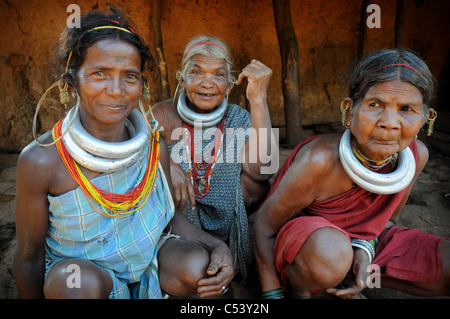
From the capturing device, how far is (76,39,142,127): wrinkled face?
167 centimetres

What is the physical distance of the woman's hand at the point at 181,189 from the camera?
2393 mm

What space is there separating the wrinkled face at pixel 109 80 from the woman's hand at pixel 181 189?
76 cm

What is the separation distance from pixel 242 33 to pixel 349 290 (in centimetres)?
485

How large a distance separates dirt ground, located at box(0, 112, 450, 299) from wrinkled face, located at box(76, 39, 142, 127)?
4.53ft

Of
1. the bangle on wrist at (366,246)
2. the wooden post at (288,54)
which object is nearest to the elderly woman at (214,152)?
the bangle on wrist at (366,246)

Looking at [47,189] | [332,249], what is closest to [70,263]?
[47,189]

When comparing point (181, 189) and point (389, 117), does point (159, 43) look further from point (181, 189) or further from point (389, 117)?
point (389, 117)

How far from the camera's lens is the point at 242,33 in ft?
19.1

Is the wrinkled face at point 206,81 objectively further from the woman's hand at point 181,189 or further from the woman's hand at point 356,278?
the woman's hand at point 356,278

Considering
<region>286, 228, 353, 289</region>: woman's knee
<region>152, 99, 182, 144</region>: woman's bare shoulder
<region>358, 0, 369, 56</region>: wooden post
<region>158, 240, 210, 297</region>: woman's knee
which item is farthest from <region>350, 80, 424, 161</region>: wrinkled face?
<region>358, 0, 369, 56</region>: wooden post

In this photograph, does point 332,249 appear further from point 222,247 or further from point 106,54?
point 106,54

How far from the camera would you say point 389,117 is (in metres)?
1.81

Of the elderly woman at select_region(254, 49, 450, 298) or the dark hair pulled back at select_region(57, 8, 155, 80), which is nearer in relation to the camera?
the dark hair pulled back at select_region(57, 8, 155, 80)

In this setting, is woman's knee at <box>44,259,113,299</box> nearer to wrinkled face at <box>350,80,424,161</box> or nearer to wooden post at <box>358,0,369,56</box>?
wrinkled face at <box>350,80,424,161</box>
